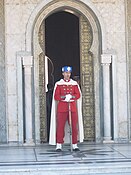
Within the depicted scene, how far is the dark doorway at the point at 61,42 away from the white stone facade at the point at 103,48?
14.6 feet

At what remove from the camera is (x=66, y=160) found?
9672 millimetres

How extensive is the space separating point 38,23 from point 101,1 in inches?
60.1

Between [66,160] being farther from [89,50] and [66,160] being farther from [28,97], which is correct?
[89,50]

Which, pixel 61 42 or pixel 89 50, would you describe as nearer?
pixel 89 50

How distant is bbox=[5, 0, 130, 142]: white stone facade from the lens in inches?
477

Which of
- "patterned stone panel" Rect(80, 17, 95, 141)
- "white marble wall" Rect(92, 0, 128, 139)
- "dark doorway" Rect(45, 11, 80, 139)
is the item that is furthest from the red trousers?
"dark doorway" Rect(45, 11, 80, 139)

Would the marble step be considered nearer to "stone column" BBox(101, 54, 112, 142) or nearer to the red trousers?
the red trousers


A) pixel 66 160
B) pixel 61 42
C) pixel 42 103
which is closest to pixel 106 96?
pixel 42 103

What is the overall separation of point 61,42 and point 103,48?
5.50 m

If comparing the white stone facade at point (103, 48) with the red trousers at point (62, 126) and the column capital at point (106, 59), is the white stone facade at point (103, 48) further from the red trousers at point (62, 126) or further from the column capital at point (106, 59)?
the red trousers at point (62, 126)

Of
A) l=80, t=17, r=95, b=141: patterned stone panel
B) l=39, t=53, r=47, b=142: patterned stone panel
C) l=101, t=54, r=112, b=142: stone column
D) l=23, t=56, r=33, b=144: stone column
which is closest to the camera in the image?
l=23, t=56, r=33, b=144: stone column

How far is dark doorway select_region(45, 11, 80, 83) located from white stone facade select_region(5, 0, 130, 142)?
4448mm

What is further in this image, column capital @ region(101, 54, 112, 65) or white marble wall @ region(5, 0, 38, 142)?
column capital @ region(101, 54, 112, 65)

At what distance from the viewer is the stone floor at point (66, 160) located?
28.8 ft
